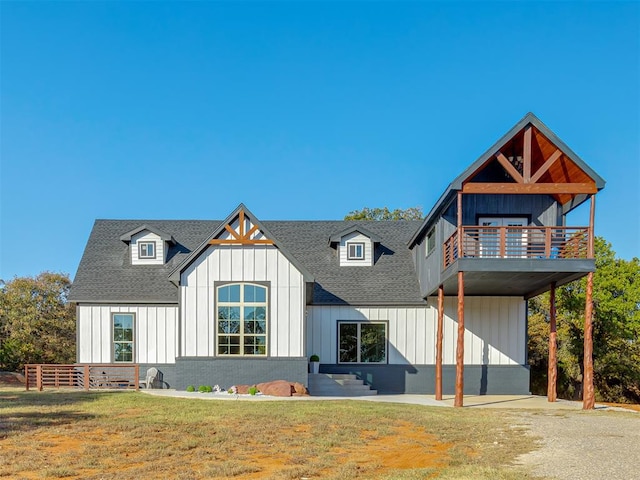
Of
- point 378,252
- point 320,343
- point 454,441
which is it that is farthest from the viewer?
point 378,252

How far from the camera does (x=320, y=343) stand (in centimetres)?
2114

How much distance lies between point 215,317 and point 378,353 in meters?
6.11

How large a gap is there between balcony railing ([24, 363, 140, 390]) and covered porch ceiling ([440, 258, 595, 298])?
11.1 metres

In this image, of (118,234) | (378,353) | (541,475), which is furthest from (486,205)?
(118,234)

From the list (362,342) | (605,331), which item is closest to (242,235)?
(362,342)

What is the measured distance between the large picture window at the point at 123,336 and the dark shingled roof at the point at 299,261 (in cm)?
68

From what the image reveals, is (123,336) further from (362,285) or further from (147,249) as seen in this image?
(362,285)

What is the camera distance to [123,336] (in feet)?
69.9

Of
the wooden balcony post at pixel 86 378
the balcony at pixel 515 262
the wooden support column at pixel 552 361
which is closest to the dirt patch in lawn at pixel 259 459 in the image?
the balcony at pixel 515 262

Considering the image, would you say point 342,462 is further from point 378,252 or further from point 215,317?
point 378,252

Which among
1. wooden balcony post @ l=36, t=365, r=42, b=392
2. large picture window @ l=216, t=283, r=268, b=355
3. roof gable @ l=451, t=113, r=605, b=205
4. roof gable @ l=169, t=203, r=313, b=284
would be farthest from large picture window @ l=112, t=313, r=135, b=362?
roof gable @ l=451, t=113, r=605, b=205

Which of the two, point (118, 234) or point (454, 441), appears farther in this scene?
point (118, 234)

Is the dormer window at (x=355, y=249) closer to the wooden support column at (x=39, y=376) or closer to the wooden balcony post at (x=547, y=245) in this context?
the wooden balcony post at (x=547, y=245)

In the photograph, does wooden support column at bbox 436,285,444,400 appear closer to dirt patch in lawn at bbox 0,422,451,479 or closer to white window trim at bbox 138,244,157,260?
dirt patch in lawn at bbox 0,422,451,479
